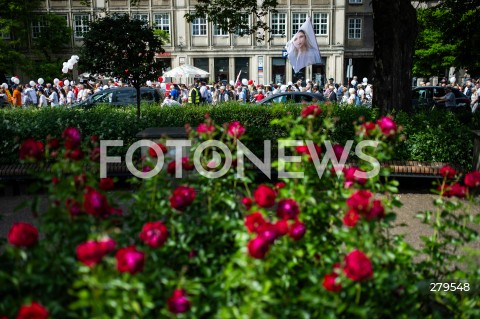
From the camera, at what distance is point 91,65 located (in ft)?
42.6

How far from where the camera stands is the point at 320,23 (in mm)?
47812

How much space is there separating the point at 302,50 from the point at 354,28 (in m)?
27.5

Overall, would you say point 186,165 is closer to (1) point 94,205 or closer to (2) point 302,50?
(1) point 94,205

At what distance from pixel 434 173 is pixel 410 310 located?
670cm

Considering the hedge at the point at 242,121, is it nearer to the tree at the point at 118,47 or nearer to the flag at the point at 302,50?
the tree at the point at 118,47

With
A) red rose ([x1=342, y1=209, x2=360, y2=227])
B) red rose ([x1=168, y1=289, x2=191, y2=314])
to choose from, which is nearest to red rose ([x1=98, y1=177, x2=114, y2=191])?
red rose ([x1=168, y1=289, x2=191, y2=314])

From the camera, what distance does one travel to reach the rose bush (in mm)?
2549

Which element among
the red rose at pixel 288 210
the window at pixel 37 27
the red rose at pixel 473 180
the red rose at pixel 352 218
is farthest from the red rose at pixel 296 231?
the window at pixel 37 27

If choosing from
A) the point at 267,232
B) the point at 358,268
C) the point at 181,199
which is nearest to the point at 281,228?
the point at 267,232

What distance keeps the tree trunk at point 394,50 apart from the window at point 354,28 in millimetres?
39273

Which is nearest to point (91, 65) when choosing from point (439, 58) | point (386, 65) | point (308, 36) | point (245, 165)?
point (386, 65)

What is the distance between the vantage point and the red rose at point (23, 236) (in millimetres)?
2688

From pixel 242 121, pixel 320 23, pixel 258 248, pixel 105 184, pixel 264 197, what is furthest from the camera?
pixel 320 23

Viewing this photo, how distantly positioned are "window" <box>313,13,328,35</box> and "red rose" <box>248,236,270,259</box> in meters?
46.9
